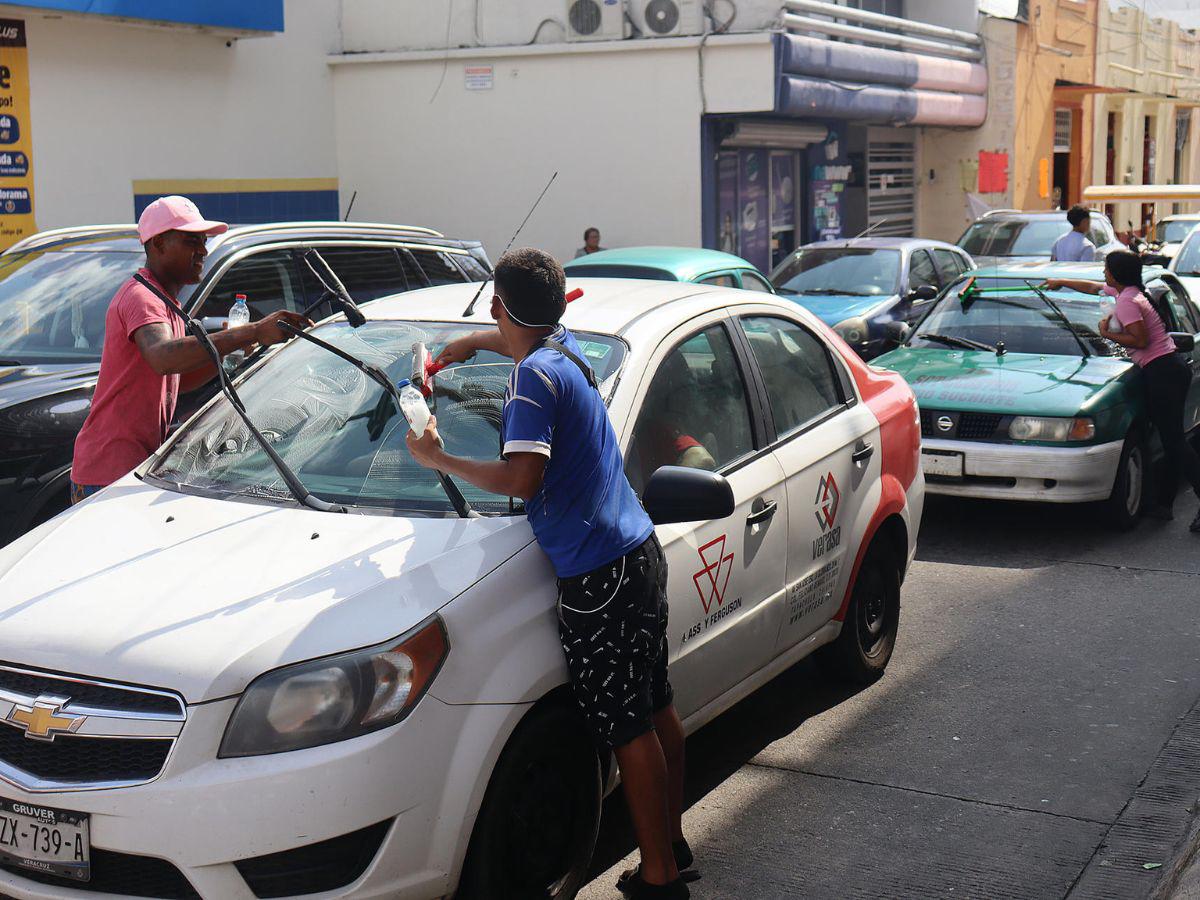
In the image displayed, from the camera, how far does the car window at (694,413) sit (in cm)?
425

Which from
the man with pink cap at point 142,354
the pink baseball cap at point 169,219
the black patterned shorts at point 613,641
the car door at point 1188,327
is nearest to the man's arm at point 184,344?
the man with pink cap at point 142,354

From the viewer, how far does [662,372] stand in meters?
4.41

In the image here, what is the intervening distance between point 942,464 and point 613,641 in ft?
16.9

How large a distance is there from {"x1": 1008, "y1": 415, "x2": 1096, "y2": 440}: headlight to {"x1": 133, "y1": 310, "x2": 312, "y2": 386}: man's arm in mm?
4990

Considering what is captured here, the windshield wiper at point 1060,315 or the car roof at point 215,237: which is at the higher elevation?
the car roof at point 215,237

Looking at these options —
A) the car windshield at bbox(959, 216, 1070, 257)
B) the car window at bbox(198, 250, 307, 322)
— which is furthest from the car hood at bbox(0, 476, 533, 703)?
the car windshield at bbox(959, 216, 1070, 257)

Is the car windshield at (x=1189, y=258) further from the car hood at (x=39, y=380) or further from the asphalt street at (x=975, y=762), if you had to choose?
the car hood at (x=39, y=380)

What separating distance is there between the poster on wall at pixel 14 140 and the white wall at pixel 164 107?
0.12 m

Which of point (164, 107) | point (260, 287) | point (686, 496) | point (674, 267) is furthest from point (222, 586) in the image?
point (164, 107)

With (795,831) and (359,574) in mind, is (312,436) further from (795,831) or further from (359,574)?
(795,831)

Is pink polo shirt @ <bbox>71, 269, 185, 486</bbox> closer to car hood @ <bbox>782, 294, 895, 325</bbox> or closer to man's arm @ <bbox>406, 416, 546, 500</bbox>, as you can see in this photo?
man's arm @ <bbox>406, 416, 546, 500</bbox>

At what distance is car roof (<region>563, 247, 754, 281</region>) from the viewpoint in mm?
11617

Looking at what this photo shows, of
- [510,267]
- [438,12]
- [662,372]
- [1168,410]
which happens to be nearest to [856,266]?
[1168,410]

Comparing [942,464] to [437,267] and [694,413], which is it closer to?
[437,267]
